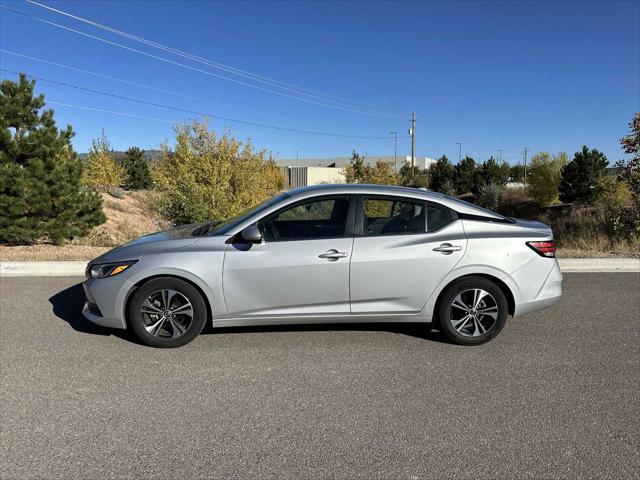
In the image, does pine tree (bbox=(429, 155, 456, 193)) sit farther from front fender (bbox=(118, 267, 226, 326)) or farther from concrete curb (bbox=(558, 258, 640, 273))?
front fender (bbox=(118, 267, 226, 326))

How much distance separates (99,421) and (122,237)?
13618 mm

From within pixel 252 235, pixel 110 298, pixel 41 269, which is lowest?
pixel 41 269

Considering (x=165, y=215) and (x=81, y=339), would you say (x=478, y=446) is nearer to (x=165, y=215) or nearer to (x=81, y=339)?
(x=81, y=339)

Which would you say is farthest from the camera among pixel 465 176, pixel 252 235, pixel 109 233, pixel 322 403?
pixel 465 176

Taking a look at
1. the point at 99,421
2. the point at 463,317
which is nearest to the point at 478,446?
the point at 463,317

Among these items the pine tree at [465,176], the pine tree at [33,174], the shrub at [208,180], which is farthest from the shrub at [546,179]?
the pine tree at [33,174]

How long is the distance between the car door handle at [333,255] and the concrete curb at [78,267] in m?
5.27

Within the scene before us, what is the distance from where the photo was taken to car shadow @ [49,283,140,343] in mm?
4926

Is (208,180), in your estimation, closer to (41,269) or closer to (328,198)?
(41,269)

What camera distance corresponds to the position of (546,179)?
4275cm

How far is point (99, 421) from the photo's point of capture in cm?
319

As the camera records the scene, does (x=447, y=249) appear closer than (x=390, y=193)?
Yes

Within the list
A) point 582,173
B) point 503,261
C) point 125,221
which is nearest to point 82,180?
point 125,221

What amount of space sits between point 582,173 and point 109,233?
36.4m
